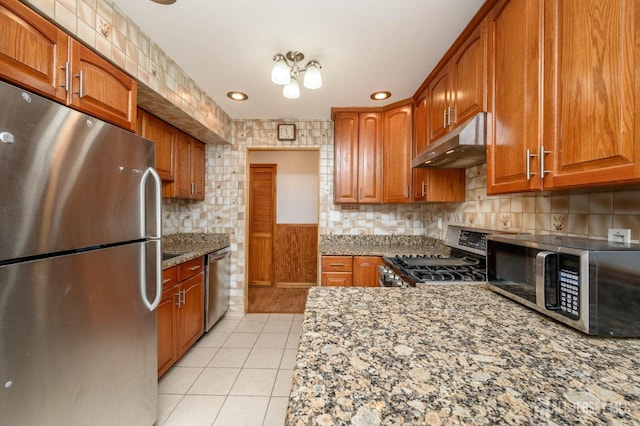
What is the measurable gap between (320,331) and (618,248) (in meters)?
0.89

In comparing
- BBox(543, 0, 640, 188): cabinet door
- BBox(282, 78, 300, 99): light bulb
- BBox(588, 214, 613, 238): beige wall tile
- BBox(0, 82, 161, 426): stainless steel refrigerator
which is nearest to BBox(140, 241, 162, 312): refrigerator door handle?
BBox(0, 82, 161, 426): stainless steel refrigerator

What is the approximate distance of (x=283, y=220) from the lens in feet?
15.3

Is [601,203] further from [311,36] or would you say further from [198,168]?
[198,168]

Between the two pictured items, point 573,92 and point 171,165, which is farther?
point 171,165

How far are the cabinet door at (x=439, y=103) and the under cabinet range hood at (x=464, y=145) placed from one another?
217 mm

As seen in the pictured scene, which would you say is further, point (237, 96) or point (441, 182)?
point (237, 96)

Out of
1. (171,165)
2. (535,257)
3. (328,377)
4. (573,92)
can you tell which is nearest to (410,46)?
(573,92)

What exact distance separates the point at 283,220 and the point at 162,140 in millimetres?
2508

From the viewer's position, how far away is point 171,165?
2566 millimetres

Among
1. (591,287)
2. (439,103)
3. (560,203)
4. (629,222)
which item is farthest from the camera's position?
(439,103)

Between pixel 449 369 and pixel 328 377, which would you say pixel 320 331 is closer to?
pixel 328 377

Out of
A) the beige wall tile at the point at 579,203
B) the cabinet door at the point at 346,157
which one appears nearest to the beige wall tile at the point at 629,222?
the beige wall tile at the point at 579,203

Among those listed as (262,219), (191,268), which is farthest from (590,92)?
(262,219)

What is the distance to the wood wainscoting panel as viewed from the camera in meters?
4.58
